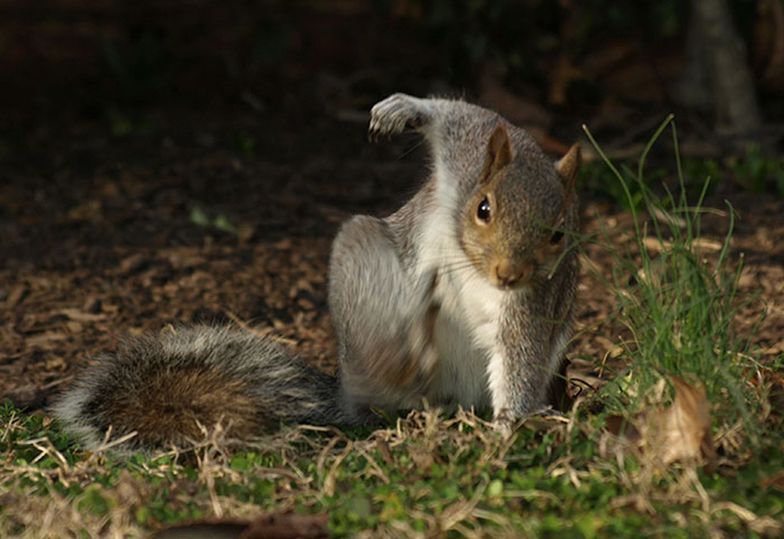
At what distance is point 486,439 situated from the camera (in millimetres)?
3217

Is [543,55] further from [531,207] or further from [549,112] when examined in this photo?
[531,207]

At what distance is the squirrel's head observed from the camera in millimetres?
3342

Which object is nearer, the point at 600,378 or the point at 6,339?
the point at 600,378

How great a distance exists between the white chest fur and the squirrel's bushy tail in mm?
374

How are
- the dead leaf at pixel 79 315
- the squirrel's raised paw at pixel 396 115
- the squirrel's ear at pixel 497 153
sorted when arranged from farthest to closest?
the dead leaf at pixel 79 315, the squirrel's raised paw at pixel 396 115, the squirrel's ear at pixel 497 153

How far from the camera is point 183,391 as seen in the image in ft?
11.5

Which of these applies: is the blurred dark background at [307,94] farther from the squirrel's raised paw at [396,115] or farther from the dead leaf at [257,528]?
the dead leaf at [257,528]

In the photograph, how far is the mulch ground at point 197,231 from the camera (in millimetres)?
4746

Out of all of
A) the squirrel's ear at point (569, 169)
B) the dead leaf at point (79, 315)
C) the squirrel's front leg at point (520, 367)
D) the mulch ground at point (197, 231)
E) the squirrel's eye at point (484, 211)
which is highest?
the squirrel's ear at point (569, 169)

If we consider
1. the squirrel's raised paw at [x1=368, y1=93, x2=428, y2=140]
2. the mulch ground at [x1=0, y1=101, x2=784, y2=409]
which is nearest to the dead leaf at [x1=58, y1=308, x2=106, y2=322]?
the mulch ground at [x1=0, y1=101, x2=784, y2=409]

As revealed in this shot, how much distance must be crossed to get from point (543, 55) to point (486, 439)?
4.69 metres

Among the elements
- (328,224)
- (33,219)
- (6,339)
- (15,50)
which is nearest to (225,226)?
(328,224)

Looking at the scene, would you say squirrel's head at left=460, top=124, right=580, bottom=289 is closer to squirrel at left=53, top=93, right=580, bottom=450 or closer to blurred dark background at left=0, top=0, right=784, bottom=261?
squirrel at left=53, top=93, right=580, bottom=450

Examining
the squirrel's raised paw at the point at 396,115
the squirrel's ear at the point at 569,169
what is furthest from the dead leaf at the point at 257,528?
the squirrel's raised paw at the point at 396,115
